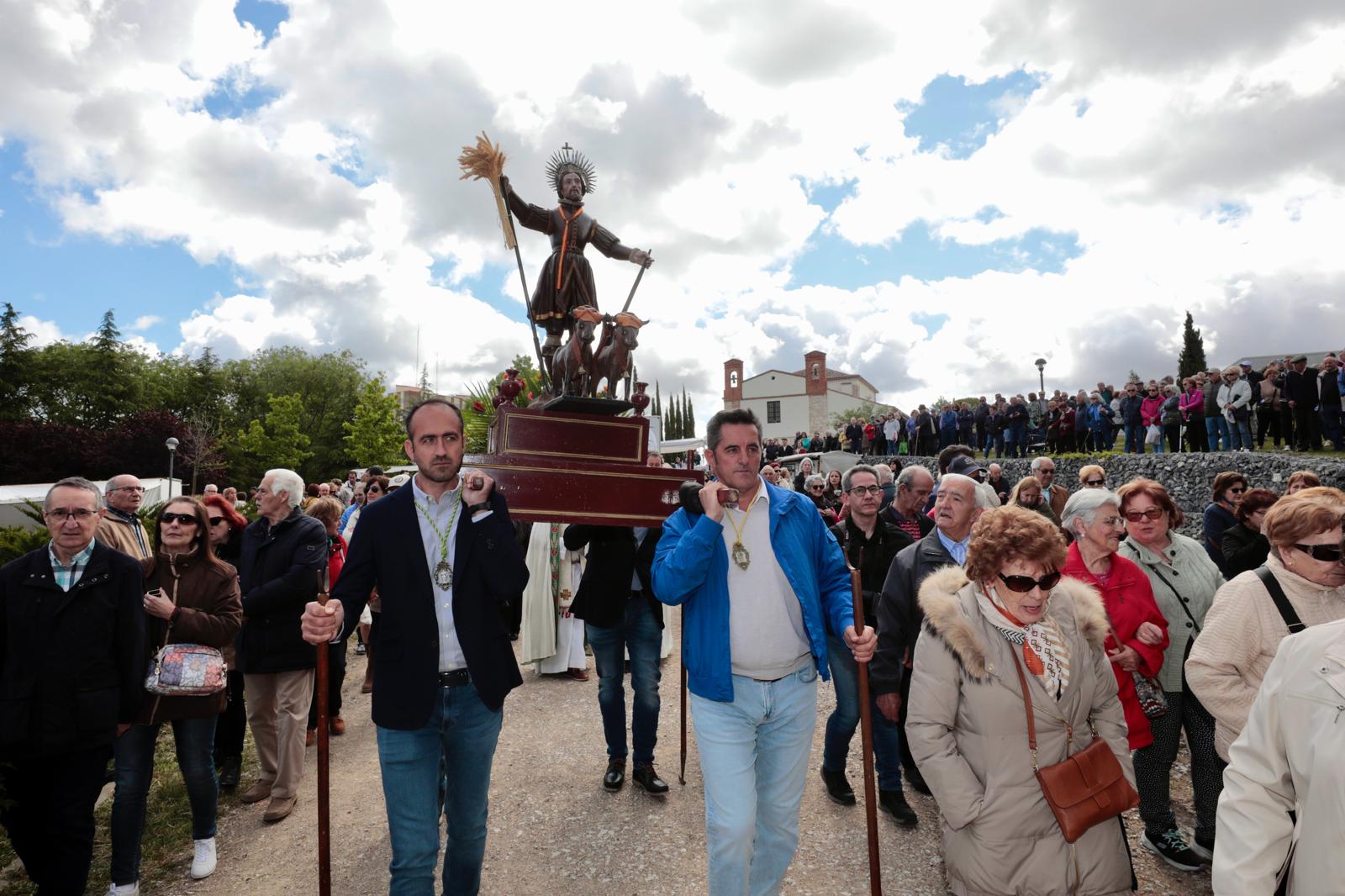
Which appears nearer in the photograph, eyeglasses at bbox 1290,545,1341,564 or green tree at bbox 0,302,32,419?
eyeglasses at bbox 1290,545,1341,564

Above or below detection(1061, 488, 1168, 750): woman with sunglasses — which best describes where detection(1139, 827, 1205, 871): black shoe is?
below

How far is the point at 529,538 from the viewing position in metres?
8.80

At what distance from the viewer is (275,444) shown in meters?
48.0

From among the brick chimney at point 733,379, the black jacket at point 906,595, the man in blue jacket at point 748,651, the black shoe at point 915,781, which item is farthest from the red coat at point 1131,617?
the brick chimney at point 733,379

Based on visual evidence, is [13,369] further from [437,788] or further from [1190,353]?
[1190,353]

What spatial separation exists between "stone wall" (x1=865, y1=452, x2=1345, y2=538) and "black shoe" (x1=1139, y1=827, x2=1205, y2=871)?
24.4ft

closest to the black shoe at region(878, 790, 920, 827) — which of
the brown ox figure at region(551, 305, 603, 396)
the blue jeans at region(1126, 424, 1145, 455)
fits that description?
the brown ox figure at region(551, 305, 603, 396)

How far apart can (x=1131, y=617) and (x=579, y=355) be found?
425 cm

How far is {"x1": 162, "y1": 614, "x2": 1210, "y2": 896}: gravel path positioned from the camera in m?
4.00

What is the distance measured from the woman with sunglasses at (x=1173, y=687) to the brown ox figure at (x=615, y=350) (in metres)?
3.69

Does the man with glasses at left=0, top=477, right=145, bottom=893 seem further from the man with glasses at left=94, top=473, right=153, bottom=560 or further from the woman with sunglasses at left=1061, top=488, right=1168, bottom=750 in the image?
the woman with sunglasses at left=1061, top=488, right=1168, bottom=750

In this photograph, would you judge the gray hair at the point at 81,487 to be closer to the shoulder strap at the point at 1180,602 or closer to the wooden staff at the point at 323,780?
the wooden staff at the point at 323,780

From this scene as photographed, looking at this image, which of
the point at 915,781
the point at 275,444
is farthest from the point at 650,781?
the point at 275,444

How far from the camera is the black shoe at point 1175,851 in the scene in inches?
157
